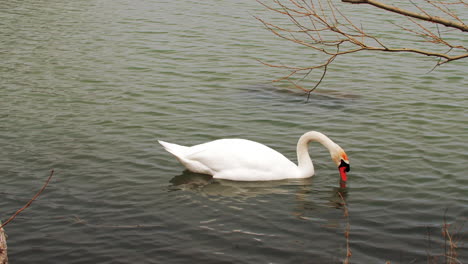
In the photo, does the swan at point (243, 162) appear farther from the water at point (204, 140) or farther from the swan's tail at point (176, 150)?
the water at point (204, 140)

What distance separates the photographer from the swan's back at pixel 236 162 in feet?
27.6

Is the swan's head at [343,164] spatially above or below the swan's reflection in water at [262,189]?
above

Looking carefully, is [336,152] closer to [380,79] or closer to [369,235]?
[369,235]

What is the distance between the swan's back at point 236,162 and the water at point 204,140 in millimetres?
145

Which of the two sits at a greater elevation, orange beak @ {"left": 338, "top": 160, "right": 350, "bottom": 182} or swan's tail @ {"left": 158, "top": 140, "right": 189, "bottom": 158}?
swan's tail @ {"left": 158, "top": 140, "right": 189, "bottom": 158}

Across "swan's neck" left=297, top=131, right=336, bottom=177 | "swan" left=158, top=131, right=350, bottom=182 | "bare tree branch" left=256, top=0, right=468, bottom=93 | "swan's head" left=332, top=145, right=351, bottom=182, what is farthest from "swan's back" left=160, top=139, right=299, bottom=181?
"bare tree branch" left=256, top=0, right=468, bottom=93

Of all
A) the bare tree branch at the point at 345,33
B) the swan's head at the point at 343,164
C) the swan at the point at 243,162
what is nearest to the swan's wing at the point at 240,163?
the swan at the point at 243,162

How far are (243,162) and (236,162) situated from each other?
90mm

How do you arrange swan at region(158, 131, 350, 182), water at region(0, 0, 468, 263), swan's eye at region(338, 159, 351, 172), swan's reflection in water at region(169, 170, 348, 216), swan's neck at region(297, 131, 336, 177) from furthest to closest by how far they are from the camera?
swan's neck at region(297, 131, 336, 177), swan at region(158, 131, 350, 182), swan's eye at region(338, 159, 351, 172), swan's reflection in water at region(169, 170, 348, 216), water at region(0, 0, 468, 263)

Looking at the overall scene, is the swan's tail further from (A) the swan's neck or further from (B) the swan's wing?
(A) the swan's neck

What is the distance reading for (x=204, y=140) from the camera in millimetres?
9773

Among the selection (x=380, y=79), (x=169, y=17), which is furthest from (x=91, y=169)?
(x=169, y=17)

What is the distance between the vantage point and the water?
647cm

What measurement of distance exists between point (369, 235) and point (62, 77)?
26.5 feet
